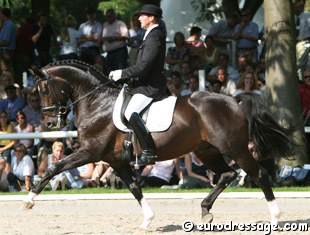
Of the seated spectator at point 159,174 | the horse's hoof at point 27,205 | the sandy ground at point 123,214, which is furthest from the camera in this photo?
the seated spectator at point 159,174

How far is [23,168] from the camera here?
1548 cm

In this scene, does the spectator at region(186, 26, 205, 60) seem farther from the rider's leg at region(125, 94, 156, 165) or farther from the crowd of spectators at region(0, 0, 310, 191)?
the rider's leg at region(125, 94, 156, 165)

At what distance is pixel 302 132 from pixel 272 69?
129 cm

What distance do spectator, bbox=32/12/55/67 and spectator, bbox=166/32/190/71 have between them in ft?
9.60

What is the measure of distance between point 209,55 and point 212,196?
918 cm

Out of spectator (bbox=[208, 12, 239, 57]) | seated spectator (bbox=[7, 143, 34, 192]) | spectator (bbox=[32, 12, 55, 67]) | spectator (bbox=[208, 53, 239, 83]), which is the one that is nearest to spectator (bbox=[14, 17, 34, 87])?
spectator (bbox=[32, 12, 55, 67])

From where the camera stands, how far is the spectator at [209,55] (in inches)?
776

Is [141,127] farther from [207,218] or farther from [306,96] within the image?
[306,96]

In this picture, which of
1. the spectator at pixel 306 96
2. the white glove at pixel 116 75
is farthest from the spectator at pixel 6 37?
the white glove at pixel 116 75

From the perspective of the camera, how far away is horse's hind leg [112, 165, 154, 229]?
10.8 m

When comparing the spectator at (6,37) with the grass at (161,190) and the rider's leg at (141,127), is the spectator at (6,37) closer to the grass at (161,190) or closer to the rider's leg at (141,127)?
the grass at (161,190)

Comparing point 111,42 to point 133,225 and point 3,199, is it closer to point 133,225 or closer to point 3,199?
point 3,199

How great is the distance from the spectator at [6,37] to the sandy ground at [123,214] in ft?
25.1

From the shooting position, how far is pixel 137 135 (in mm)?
10781
